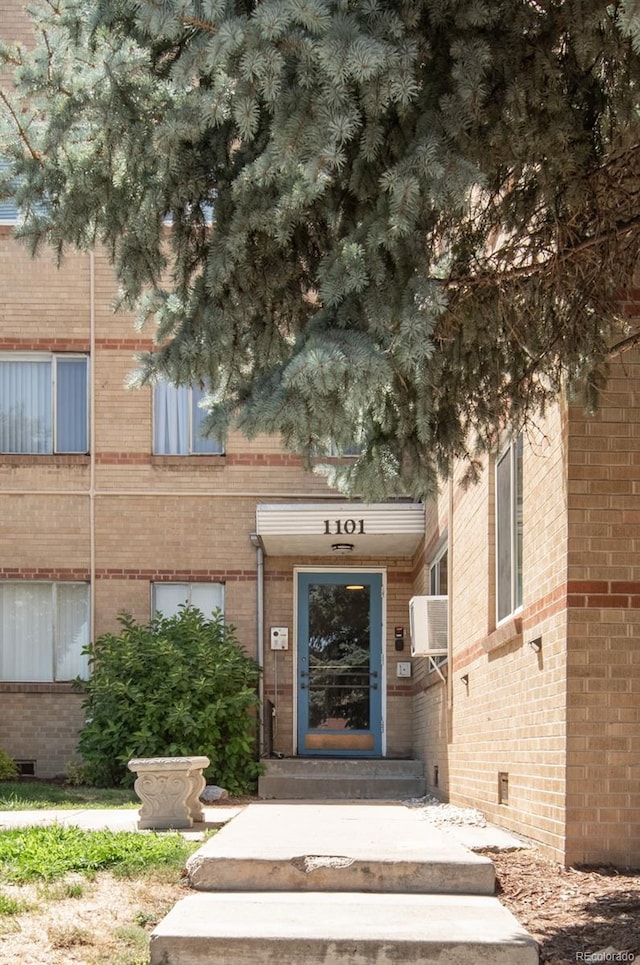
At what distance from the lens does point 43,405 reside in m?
17.9

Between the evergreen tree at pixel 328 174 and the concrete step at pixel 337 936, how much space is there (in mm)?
2215

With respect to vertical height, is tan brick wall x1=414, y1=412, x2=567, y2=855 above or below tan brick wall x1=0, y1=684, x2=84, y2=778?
above

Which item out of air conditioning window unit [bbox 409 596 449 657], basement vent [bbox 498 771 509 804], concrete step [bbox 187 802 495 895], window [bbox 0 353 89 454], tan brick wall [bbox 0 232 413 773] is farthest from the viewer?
window [bbox 0 353 89 454]

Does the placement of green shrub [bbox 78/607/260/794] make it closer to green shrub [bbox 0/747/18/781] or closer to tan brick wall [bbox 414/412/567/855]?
green shrub [bbox 0/747/18/781]

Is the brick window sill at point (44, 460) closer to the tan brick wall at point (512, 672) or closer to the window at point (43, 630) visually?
the window at point (43, 630)

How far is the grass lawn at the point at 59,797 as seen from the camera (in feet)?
41.4

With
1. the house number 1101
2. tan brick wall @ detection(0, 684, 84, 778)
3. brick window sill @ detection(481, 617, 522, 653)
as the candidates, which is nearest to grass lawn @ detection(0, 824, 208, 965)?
brick window sill @ detection(481, 617, 522, 653)

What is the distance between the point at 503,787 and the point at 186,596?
849 cm

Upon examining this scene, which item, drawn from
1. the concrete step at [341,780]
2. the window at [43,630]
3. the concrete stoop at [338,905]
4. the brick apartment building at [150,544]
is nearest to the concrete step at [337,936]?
the concrete stoop at [338,905]

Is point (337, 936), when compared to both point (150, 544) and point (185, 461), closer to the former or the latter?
point (150, 544)

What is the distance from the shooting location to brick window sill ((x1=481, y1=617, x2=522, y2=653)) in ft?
30.8

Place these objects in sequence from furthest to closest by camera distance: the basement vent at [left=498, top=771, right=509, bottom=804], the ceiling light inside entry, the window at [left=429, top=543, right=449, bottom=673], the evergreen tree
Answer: the ceiling light inside entry < the window at [left=429, top=543, right=449, bottom=673] < the basement vent at [left=498, top=771, right=509, bottom=804] < the evergreen tree

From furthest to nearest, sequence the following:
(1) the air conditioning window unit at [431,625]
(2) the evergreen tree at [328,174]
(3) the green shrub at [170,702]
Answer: (3) the green shrub at [170,702] → (1) the air conditioning window unit at [431,625] → (2) the evergreen tree at [328,174]

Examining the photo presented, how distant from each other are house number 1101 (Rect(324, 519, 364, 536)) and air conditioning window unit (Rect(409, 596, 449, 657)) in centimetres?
222
